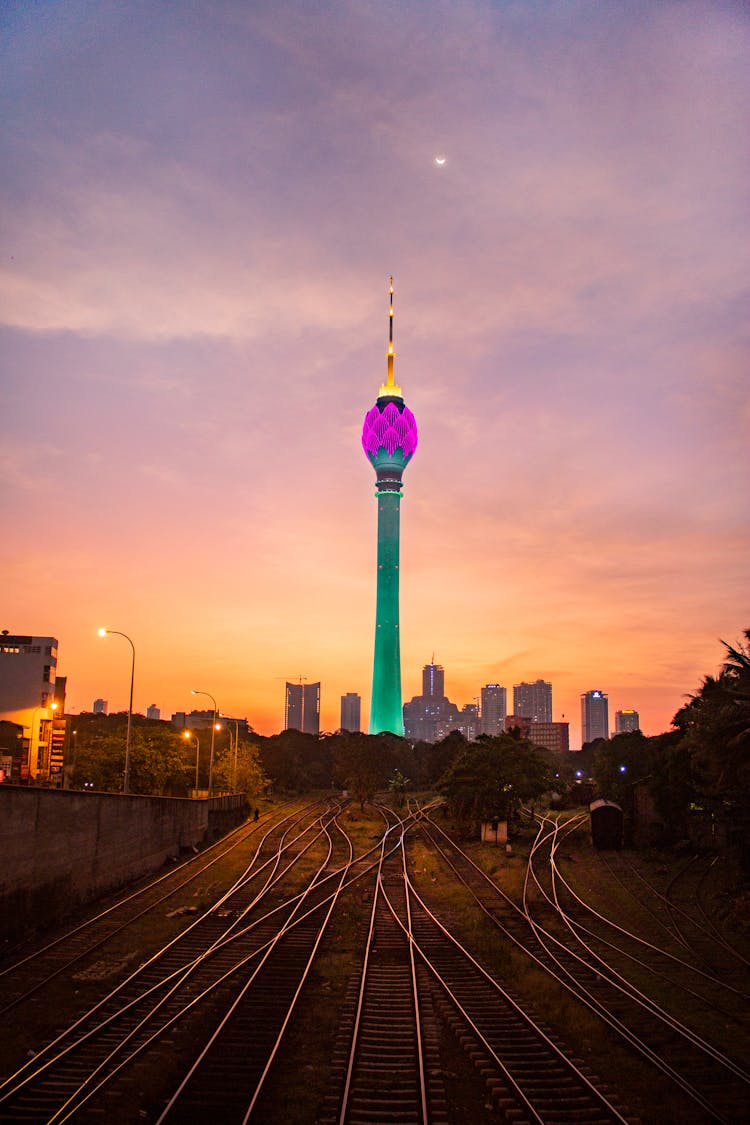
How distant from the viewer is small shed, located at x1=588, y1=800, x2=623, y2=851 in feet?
145

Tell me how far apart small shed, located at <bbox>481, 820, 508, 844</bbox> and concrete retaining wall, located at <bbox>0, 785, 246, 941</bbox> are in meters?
18.4

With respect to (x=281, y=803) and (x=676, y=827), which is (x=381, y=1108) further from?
(x=281, y=803)

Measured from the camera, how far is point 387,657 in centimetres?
18375

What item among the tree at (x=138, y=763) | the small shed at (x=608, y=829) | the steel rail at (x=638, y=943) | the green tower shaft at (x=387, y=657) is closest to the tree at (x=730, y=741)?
the steel rail at (x=638, y=943)

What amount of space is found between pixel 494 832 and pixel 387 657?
136 metres

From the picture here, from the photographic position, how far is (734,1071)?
13336mm

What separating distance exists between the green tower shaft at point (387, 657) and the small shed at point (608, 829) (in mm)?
138445

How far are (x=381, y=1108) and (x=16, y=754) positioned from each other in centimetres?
6980

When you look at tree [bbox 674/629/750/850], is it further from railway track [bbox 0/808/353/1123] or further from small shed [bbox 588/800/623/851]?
small shed [bbox 588/800/623/851]

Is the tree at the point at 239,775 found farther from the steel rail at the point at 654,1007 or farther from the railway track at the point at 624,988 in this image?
the steel rail at the point at 654,1007

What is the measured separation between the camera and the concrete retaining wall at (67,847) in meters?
22.0

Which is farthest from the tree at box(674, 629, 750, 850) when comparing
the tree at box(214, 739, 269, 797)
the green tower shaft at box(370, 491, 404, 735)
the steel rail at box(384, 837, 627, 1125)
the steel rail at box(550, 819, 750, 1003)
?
the green tower shaft at box(370, 491, 404, 735)

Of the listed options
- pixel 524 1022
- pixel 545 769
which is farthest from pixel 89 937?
pixel 545 769

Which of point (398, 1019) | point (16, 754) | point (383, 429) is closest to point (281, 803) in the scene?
point (16, 754)
